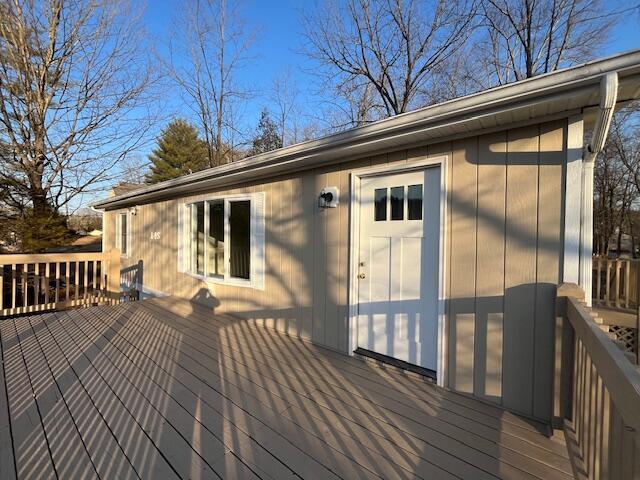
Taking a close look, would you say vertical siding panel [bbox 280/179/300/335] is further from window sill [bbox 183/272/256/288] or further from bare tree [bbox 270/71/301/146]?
bare tree [bbox 270/71/301/146]

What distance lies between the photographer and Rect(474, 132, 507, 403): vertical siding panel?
7.89ft

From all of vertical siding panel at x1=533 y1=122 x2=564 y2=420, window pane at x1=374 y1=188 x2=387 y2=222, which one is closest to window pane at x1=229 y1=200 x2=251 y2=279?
window pane at x1=374 y1=188 x2=387 y2=222

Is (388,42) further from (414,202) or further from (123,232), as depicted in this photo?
(123,232)

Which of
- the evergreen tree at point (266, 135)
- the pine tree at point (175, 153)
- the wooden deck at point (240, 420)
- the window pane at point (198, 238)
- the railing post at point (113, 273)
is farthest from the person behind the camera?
the pine tree at point (175, 153)

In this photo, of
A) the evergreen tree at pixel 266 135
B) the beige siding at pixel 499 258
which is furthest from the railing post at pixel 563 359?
the evergreen tree at pixel 266 135

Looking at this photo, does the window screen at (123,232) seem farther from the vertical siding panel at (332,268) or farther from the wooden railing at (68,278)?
the vertical siding panel at (332,268)

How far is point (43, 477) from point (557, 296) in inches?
116

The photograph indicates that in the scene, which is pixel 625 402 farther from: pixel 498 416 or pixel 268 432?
pixel 268 432

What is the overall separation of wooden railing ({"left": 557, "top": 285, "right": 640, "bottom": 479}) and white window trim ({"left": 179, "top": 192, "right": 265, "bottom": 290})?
332cm

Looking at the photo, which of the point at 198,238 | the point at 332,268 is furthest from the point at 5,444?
the point at 198,238

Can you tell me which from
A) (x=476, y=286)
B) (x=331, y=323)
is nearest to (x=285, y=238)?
(x=331, y=323)

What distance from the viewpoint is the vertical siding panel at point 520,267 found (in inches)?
89.4

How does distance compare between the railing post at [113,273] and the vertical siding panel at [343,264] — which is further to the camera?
the railing post at [113,273]

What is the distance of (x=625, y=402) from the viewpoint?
959 millimetres
